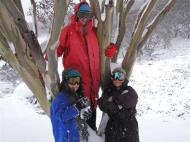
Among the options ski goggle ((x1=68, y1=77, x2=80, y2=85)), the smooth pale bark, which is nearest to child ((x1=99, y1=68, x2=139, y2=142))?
the smooth pale bark

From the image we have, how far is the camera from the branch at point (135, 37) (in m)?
3.45

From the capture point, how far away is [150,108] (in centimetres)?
980

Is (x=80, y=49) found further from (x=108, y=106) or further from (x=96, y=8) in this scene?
(x=108, y=106)

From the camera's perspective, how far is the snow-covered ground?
7379 millimetres

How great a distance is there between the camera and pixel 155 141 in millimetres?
6875

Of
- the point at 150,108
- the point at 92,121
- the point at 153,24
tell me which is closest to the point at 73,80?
the point at 92,121

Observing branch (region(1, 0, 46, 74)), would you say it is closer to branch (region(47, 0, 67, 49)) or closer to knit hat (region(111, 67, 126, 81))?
branch (region(47, 0, 67, 49))

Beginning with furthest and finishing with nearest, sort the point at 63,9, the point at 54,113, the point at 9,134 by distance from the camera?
the point at 9,134, the point at 54,113, the point at 63,9

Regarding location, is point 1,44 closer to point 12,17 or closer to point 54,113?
point 12,17

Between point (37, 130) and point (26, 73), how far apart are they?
4630 millimetres

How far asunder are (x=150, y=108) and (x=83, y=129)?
6648 millimetres

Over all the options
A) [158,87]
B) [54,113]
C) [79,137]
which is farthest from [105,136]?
[158,87]

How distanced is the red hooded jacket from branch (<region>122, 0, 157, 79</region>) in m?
0.36

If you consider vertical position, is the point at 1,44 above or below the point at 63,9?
below
